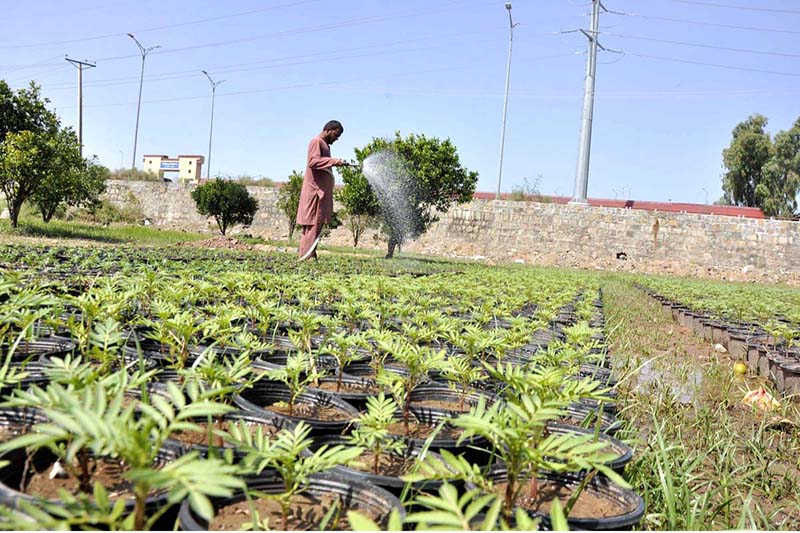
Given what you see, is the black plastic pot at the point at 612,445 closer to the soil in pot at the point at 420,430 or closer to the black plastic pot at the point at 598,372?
the soil in pot at the point at 420,430

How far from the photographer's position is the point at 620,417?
2.82 metres

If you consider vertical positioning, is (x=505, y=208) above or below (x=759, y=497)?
above

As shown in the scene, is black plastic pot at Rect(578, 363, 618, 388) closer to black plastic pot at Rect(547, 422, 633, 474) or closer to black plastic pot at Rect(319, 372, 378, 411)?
black plastic pot at Rect(547, 422, 633, 474)

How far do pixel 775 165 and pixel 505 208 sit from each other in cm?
2450

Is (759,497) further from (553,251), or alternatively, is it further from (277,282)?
(553,251)

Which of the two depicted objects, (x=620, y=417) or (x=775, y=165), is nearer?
(x=620, y=417)

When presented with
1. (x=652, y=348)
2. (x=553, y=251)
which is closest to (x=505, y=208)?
(x=553, y=251)

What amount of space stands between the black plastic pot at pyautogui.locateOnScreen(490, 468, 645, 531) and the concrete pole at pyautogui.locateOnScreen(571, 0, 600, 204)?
2288cm

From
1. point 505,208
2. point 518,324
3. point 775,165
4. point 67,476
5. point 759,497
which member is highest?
point 775,165

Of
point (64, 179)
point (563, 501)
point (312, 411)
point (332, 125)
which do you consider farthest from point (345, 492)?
point (64, 179)

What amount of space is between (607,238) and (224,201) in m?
14.7

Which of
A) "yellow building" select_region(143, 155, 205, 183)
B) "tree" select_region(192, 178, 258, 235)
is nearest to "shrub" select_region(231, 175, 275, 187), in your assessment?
"tree" select_region(192, 178, 258, 235)

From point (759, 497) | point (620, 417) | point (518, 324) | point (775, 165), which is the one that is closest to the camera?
point (759, 497)

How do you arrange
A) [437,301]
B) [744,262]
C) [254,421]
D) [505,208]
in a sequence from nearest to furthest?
1. [254,421]
2. [437,301]
3. [744,262]
4. [505,208]
